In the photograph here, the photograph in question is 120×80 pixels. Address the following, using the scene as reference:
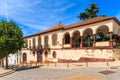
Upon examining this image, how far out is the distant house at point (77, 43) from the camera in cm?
2184

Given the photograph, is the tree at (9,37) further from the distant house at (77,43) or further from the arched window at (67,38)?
the arched window at (67,38)

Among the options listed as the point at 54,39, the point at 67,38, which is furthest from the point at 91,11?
the point at 54,39

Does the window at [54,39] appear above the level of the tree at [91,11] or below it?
below

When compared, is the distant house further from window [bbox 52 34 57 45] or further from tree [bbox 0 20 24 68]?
tree [bbox 0 20 24 68]

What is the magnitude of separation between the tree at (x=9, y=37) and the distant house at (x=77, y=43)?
4440 millimetres

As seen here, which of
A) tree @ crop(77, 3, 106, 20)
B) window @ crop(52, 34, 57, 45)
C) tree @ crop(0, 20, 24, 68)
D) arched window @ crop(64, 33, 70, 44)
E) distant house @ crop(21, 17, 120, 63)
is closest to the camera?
tree @ crop(0, 20, 24, 68)

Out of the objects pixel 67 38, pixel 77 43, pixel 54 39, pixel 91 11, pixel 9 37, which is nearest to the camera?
pixel 9 37

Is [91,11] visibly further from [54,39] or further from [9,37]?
[9,37]

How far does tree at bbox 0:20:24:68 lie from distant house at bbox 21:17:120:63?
4.44 meters

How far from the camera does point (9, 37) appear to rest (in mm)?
21125

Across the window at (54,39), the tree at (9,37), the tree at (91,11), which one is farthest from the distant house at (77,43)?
the tree at (91,11)

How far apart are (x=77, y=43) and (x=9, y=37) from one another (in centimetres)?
1249

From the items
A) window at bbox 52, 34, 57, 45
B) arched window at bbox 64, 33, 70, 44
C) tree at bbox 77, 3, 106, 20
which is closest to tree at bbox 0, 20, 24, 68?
window at bbox 52, 34, 57, 45

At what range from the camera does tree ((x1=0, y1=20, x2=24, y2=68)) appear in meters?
20.4
